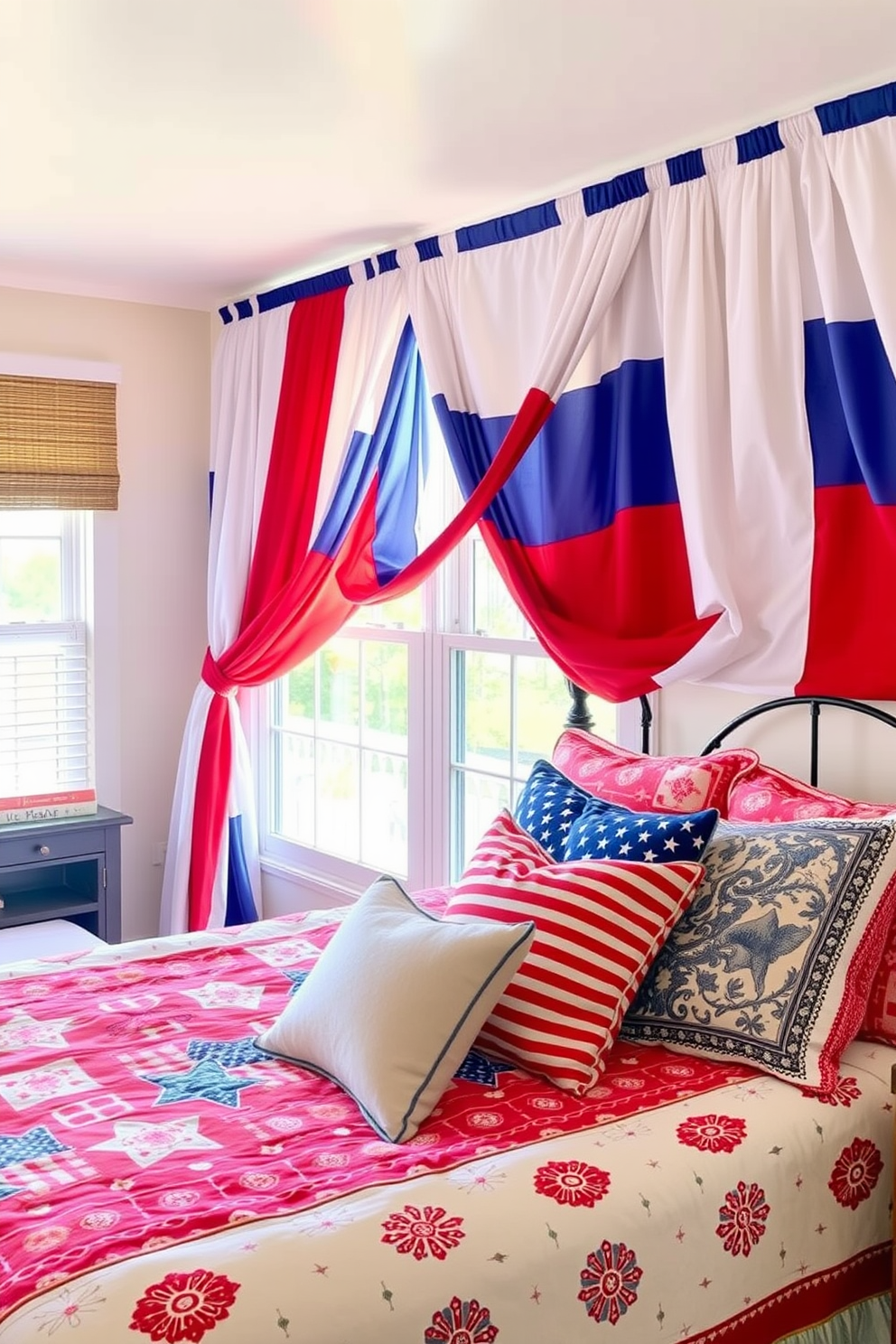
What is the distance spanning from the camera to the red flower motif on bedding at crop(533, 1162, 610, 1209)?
173cm

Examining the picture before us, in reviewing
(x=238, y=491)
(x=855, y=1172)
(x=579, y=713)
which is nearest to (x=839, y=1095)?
(x=855, y=1172)

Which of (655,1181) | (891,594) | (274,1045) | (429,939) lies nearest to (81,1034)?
(274,1045)

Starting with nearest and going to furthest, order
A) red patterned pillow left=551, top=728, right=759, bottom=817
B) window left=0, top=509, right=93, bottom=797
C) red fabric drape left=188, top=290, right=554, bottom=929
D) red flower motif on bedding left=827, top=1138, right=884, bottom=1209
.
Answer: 1. red flower motif on bedding left=827, top=1138, right=884, bottom=1209
2. red patterned pillow left=551, top=728, right=759, bottom=817
3. red fabric drape left=188, top=290, right=554, bottom=929
4. window left=0, top=509, right=93, bottom=797

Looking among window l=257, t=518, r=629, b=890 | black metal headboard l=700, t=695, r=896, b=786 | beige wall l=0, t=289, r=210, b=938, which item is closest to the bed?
black metal headboard l=700, t=695, r=896, b=786

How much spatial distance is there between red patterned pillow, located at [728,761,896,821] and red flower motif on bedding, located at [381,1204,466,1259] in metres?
1.06

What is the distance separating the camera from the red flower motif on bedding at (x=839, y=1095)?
2.00 metres

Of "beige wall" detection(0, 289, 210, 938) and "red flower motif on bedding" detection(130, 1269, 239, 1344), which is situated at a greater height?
"beige wall" detection(0, 289, 210, 938)

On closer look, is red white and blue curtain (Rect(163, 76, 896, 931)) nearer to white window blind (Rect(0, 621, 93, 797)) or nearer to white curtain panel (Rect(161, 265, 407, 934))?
white curtain panel (Rect(161, 265, 407, 934))

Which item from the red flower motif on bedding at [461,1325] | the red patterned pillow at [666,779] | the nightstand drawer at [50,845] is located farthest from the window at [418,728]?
the red flower motif on bedding at [461,1325]

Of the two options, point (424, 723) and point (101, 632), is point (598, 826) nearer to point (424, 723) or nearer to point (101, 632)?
point (424, 723)

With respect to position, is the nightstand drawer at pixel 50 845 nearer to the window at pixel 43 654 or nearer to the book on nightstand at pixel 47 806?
the book on nightstand at pixel 47 806

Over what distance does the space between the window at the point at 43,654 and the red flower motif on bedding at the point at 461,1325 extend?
3.26 meters

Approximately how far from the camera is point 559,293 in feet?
10.4

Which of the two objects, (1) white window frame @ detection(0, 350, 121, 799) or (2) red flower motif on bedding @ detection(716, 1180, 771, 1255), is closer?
(2) red flower motif on bedding @ detection(716, 1180, 771, 1255)
